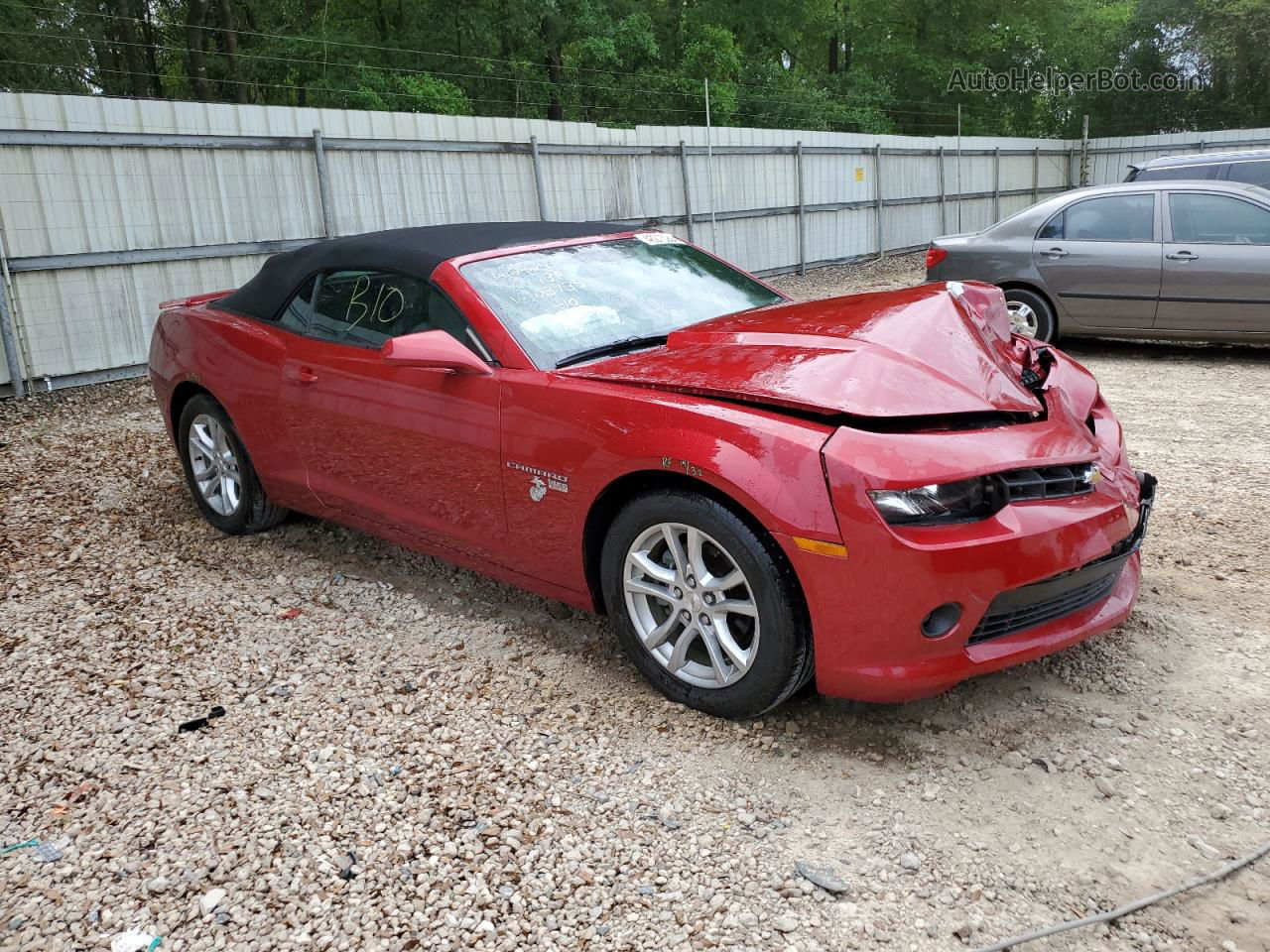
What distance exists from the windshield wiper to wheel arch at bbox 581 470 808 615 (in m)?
0.54

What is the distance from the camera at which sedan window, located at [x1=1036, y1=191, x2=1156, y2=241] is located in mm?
8406

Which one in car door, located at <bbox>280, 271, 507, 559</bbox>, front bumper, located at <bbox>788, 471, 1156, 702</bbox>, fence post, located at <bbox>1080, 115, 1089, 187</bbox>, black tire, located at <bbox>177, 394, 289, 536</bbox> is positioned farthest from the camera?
fence post, located at <bbox>1080, 115, 1089, 187</bbox>

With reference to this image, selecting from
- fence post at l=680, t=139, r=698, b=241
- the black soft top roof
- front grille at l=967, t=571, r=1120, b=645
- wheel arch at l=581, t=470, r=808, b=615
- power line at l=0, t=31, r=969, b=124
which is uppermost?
power line at l=0, t=31, r=969, b=124

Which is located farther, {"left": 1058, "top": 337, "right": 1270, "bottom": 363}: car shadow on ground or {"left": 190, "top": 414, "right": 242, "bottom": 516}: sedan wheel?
{"left": 1058, "top": 337, "right": 1270, "bottom": 363}: car shadow on ground

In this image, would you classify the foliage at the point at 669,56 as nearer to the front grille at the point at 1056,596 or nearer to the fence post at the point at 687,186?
the fence post at the point at 687,186

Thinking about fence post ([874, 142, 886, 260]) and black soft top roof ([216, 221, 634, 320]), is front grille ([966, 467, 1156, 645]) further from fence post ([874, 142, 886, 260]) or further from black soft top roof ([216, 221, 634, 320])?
fence post ([874, 142, 886, 260])

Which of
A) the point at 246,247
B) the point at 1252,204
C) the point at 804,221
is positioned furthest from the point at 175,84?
the point at 1252,204

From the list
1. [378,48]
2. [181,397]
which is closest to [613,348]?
[181,397]

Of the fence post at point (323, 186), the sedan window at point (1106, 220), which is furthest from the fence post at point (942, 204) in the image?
the fence post at point (323, 186)

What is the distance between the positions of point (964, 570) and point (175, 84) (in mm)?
29017

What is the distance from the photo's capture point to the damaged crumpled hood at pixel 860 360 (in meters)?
2.90

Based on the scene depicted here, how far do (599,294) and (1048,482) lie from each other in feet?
5.85

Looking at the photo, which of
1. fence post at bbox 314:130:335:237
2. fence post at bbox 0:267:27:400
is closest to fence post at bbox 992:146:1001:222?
fence post at bbox 314:130:335:237

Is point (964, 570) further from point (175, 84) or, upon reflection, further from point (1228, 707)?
point (175, 84)
